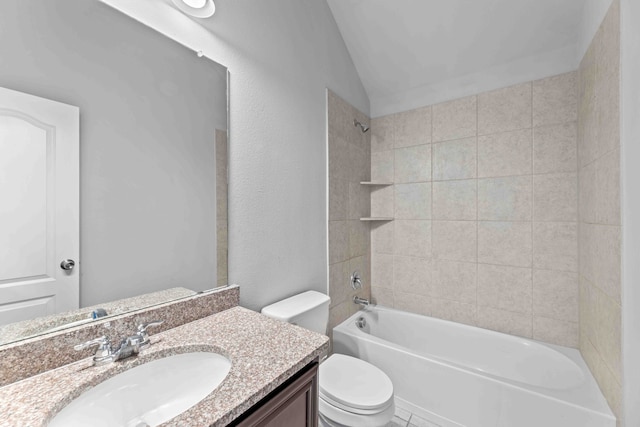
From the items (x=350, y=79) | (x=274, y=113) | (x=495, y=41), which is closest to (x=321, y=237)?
(x=274, y=113)

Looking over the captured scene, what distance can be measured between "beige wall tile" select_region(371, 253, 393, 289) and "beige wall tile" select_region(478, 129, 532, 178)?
1032 millimetres

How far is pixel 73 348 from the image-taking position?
0.81m

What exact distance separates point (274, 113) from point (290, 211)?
1.85 ft

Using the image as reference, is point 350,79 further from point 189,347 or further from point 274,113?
point 189,347

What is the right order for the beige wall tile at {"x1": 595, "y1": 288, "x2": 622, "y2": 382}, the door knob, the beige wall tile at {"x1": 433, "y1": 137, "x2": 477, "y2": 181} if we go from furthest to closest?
the beige wall tile at {"x1": 433, "y1": 137, "x2": 477, "y2": 181} → the beige wall tile at {"x1": 595, "y1": 288, "x2": 622, "y2": 382} → the door knob

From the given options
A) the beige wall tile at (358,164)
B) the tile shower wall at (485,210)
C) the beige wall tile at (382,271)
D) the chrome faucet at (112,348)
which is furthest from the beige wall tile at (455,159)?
the chrome faucet at (112,348)

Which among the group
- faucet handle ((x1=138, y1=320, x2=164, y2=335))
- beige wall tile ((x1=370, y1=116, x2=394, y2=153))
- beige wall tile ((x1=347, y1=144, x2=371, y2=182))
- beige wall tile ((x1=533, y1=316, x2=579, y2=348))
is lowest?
beige wall tile ((x1=533, y1=316, x2=579, y2=348))

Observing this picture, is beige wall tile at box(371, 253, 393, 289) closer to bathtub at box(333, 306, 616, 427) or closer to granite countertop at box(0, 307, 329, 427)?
bathtub at box(333, 306, 616, 427)

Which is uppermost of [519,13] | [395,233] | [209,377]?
[519,13]

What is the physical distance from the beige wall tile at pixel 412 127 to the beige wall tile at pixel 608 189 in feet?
3.70

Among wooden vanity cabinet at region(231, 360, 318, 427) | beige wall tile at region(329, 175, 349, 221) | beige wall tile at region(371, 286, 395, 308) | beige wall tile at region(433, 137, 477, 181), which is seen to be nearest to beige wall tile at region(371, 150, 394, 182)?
beige wall tile at region(433, 137, 477, 181)

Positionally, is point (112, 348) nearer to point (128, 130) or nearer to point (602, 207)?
point (128, 130)

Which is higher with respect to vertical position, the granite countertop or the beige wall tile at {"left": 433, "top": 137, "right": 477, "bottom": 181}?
the beige wall tile at {"left": 433, "top": 137, "right": 477, "bottom": 181}

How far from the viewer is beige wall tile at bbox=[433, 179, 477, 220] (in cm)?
213
